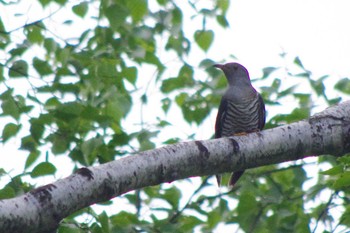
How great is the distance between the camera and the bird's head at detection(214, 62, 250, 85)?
6.84m

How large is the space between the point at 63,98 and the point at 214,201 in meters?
1.77

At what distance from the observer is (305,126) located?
3.77m

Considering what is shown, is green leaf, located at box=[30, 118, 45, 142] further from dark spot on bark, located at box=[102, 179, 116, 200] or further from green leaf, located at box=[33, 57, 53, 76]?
dark spot on bark, located at box=[102, 179, 116, 200]

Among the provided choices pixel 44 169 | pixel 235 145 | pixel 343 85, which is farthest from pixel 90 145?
pixel 343 85

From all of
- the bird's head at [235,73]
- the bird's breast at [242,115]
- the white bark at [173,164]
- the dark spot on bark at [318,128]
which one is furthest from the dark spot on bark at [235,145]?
the bird's head at [235,73]

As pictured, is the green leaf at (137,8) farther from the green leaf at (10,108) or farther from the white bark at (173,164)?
the white bark at (173,164)

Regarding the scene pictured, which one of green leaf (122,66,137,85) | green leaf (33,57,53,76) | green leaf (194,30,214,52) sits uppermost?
green leaf (194,30,214,52)

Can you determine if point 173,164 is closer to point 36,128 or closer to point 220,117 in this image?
point 36,128

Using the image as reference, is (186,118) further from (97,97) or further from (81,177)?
(81,177)

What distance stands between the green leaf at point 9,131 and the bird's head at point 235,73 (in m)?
2.62

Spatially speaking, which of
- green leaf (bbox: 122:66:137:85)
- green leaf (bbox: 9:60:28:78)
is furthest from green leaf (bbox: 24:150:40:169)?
green leaf (bbox: 122:66:137:85)

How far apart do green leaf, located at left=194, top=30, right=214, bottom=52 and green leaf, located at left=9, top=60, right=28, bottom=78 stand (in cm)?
142

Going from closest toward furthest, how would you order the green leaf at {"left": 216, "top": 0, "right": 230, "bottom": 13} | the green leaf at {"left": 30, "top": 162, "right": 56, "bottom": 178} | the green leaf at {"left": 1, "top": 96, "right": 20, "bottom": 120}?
1. the green leaf at {"left": 30, "top": 162, "right": 56, "bottom": 178}
2. the green leaf at {"left": 1, "top": 96, "right": 20, "bottom": 120}
3. the green leaf at {"left": 216, "top": 0, "right": 230, "bottom": 13}

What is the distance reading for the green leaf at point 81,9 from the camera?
527 centimetres
